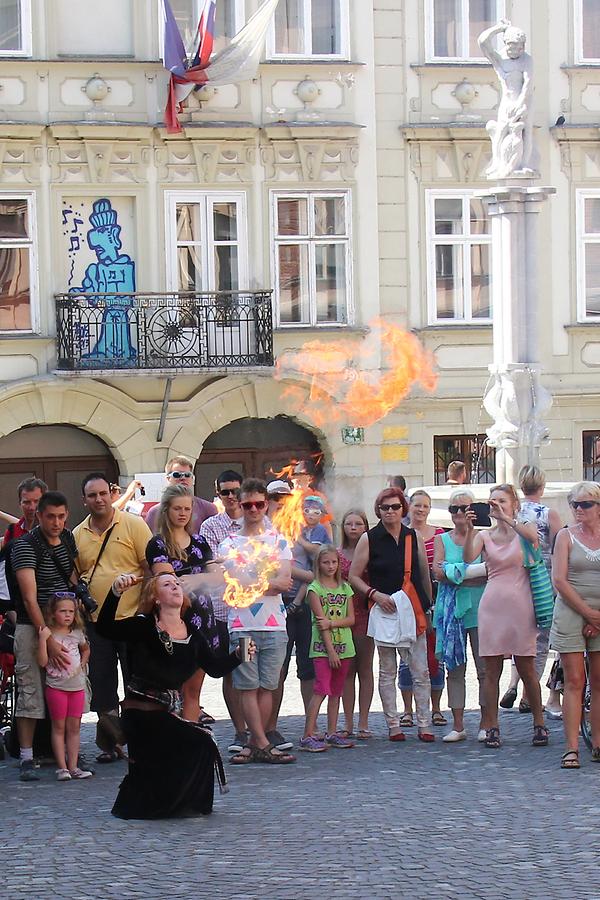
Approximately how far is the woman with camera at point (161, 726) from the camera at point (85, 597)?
148 centimetres

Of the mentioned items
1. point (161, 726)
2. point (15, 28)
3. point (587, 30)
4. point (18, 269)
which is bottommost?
point (161, 726)

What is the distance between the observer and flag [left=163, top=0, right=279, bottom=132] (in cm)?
2322

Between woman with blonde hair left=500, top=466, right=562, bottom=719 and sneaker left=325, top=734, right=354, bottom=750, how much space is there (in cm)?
149

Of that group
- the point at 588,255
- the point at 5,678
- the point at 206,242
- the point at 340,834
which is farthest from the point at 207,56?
the point at 340,834

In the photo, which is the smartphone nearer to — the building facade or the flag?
the building facade

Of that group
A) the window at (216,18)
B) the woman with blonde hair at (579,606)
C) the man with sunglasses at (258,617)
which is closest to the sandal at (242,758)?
Answer: the man with sunglasses at (258,617)

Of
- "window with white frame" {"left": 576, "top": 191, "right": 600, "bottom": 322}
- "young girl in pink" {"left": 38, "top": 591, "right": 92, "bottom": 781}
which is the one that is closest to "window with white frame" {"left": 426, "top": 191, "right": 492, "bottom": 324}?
"window with white frame" {"left": 576, "top": 191, "right": 600, "bottom": 322}

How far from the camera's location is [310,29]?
2483 centimetres

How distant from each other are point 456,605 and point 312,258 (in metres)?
13.2

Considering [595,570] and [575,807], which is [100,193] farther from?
[575,807]

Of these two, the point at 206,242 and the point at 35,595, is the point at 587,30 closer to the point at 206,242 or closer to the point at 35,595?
the point at 206,242

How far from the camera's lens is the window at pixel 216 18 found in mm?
24547

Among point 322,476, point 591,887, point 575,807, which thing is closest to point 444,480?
point 322,476

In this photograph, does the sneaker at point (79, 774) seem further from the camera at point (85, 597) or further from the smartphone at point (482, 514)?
the smartphone at point (482, 514)
